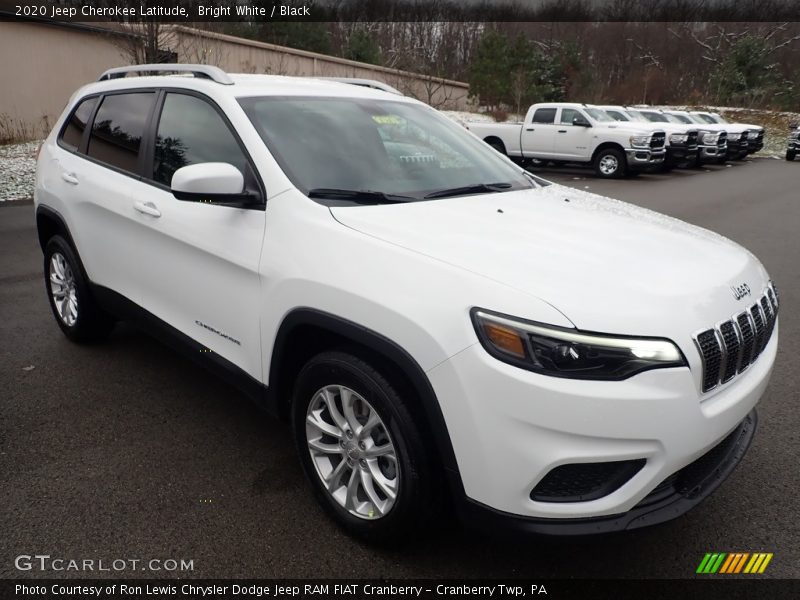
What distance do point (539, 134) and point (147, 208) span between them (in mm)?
16126

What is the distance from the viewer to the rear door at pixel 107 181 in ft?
11.7

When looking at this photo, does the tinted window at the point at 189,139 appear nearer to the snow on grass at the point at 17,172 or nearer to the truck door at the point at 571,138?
the snow on grass at the point at 17,172

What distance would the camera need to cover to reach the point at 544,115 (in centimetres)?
1808

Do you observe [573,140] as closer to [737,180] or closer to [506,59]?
[737,180]

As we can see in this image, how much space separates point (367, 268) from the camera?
2.24 metres

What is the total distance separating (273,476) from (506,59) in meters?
40.2

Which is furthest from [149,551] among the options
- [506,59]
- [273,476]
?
[506,59]

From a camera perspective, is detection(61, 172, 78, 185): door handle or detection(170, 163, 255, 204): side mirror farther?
detection(61, 172, 78, 185): door handle

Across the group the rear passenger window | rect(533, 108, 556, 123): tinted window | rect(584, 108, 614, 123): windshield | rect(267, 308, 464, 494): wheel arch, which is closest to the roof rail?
the rear passenger window

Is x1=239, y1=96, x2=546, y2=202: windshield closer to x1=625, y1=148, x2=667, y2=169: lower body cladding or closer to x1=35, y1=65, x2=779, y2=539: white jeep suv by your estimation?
x1=35, y1=65, x2=779, y2=539: white jeep suv

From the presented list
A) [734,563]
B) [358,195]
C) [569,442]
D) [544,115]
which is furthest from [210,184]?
[544,115]

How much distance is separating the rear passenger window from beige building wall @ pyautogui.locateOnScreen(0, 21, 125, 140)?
17.2 meters

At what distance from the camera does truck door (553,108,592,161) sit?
17.2 metres

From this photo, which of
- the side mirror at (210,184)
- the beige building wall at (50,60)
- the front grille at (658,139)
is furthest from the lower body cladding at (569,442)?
the beige building wall at (50,60)
